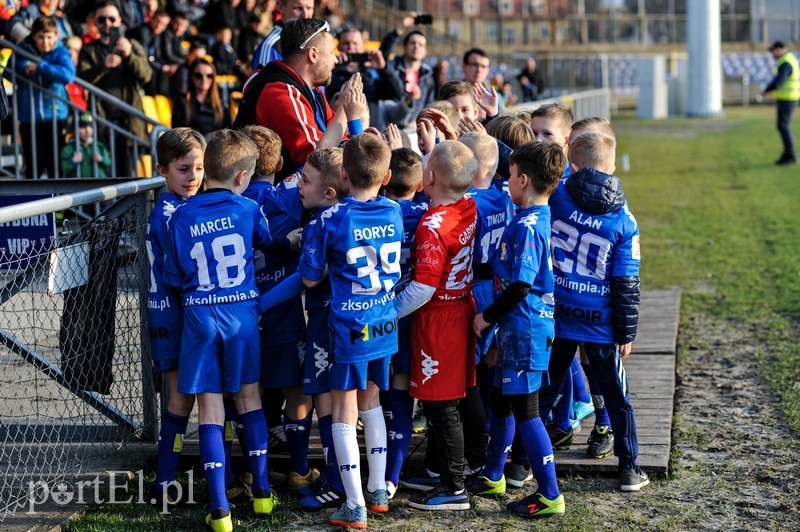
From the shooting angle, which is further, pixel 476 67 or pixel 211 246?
pixel 476 67

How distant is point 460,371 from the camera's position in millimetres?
4809

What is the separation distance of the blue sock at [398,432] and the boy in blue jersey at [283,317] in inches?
16.0

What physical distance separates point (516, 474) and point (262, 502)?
4.03 ft

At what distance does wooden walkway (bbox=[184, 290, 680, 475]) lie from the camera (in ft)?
17.0

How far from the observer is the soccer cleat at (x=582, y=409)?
19.2 ft

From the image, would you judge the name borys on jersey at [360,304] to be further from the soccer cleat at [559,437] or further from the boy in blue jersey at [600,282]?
the soccer cleat at [559,437]

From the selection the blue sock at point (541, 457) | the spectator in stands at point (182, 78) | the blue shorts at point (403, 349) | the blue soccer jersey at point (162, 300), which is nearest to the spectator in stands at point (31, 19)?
the spectator in stands at point (182, 78)

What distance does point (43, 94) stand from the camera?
9703mm

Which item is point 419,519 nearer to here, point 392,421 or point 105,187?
point 392,421

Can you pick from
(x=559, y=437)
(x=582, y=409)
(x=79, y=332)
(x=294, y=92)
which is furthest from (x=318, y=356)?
(x=582, y=409)

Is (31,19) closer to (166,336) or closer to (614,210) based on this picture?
(166,336)

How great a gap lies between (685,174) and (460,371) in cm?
1526

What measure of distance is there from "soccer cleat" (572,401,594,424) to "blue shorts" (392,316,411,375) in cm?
135

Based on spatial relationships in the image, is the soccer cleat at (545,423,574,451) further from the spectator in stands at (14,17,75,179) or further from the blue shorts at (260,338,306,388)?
the spectator in stands at (14,17,75,179)
